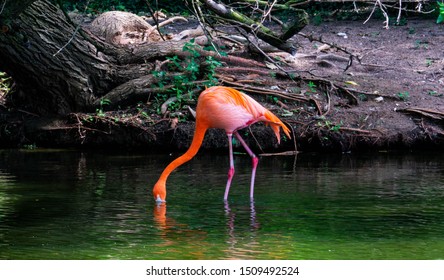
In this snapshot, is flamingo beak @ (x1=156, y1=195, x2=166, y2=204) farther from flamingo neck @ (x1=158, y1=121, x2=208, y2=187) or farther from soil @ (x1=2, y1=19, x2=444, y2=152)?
soil @ (x1=2, y1=19, x2=444, y2=152)

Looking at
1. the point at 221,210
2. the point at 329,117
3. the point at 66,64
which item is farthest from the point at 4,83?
the point at 221,210

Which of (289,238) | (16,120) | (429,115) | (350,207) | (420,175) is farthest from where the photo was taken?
(16,120)

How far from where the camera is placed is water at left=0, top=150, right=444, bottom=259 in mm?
5906

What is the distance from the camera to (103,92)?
12773 millimetres

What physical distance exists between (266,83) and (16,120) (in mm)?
3739

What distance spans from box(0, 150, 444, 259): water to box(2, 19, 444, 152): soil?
100 cm

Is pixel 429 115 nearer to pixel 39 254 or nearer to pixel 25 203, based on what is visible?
pixel 25 203

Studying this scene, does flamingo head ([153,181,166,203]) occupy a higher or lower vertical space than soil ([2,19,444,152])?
lower

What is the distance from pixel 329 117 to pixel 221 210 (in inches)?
199

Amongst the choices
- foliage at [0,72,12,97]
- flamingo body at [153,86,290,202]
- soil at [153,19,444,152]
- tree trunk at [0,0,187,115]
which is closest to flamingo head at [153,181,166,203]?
flamingo body at [153,86,290,202]

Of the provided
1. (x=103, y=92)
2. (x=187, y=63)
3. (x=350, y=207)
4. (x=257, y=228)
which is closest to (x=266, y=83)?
(x=187, y=63)

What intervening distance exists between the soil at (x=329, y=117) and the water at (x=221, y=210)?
3.29 feet

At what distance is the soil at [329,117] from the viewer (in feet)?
38.5

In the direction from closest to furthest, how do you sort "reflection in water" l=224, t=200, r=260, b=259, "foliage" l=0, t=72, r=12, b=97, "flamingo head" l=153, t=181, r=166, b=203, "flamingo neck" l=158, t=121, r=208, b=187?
"reflection in water" l=224, t=200, r=260, b=259 → "flamingo head" l=153, t=181, r=166, b=203 → "flamingo neck" l=158, t=121, r=208, b=187 → "foliage" l=0, t=72, r=12, b=97
